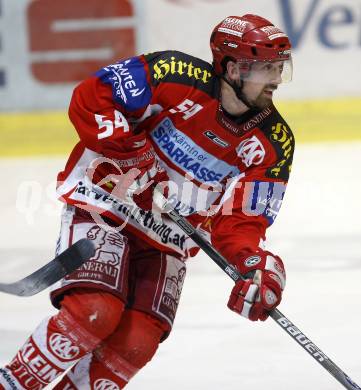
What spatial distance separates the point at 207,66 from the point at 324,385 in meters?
1.20

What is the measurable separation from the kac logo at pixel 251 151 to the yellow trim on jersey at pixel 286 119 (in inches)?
129

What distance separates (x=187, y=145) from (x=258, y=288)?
0.61 meters

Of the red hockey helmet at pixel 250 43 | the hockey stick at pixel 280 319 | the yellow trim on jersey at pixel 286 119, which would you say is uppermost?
the red hockey helmet at pixel 250 43

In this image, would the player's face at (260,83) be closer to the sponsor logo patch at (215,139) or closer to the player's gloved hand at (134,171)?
the sponsor logo patch at (215,139)

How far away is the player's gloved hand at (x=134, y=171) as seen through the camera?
3395mm

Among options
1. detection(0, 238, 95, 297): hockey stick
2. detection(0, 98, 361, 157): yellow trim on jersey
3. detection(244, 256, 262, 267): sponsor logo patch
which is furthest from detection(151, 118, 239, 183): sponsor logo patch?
detection(0, 98, 361, 157): yellow trim on jersey

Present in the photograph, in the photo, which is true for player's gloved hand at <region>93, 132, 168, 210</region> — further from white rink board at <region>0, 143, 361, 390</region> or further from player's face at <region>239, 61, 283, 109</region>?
white rink board at <region>0, 143, 361, 390</region>

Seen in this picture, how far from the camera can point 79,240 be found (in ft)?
10.7

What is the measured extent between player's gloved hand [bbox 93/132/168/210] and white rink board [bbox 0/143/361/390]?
0.72m

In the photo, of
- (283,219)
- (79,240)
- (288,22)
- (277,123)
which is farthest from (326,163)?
(79,240)

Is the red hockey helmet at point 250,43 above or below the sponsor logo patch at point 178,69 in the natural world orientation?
above

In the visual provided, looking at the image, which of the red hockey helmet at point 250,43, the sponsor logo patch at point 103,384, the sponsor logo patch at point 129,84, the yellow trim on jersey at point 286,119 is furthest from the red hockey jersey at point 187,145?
the yellow trim on jersey at point 286,119

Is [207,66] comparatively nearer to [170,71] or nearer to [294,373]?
[170,71]

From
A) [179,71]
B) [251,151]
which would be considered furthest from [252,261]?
[179,71]
